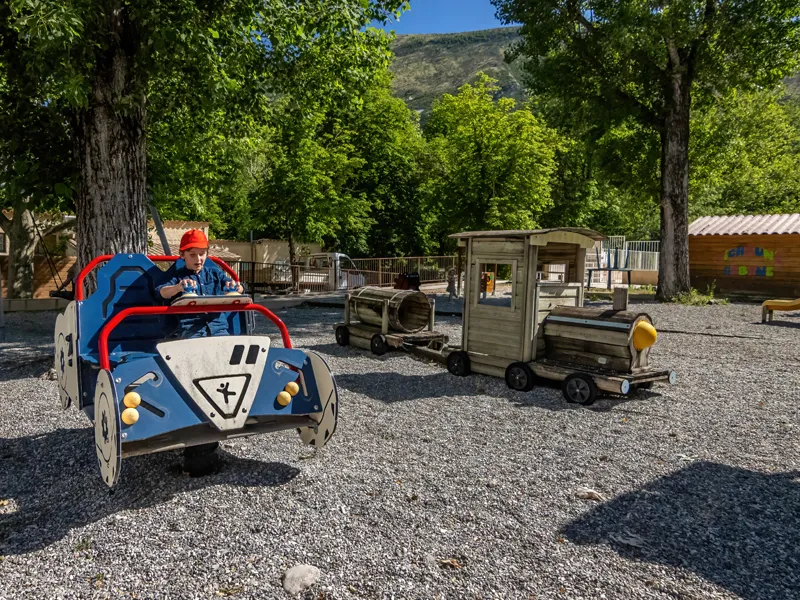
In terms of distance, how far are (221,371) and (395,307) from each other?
6.66 metres

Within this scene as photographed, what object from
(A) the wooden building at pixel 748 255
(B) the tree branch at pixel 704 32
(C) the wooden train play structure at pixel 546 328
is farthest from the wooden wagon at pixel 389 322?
(A) the wooden building at pixel 748 255

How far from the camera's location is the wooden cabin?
7.90 metres

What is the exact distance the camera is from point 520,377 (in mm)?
7902

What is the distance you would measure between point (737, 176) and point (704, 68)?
896 inches

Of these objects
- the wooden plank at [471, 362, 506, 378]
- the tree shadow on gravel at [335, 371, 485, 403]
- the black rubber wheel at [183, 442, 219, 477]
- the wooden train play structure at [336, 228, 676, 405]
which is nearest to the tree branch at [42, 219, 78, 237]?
the tree shadow on gravel at [335, 371, 485, 403]

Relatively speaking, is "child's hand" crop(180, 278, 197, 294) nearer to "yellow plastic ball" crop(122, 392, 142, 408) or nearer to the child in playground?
the child in playground

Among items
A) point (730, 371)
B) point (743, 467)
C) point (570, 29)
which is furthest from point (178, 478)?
point (570, 29)

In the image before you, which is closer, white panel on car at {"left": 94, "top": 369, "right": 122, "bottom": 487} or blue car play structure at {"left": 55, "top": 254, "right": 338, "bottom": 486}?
white panel on car at {"left": 94, "top": 369, "right": 122, "bottom": 487}

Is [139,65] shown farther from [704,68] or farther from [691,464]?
[704,68]

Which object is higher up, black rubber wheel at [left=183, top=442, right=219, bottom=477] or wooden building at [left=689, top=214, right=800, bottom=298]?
wooden building at [left=689, top=214, right=800, bottom=298]

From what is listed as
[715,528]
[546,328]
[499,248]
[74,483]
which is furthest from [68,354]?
[546,328]

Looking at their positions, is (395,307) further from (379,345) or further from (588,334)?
(588,334)

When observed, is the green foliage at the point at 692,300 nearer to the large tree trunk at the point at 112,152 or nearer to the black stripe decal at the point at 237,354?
the large tree trunk at the point at 112,152

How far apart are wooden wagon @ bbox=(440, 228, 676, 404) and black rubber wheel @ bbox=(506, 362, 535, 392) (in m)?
0.01
